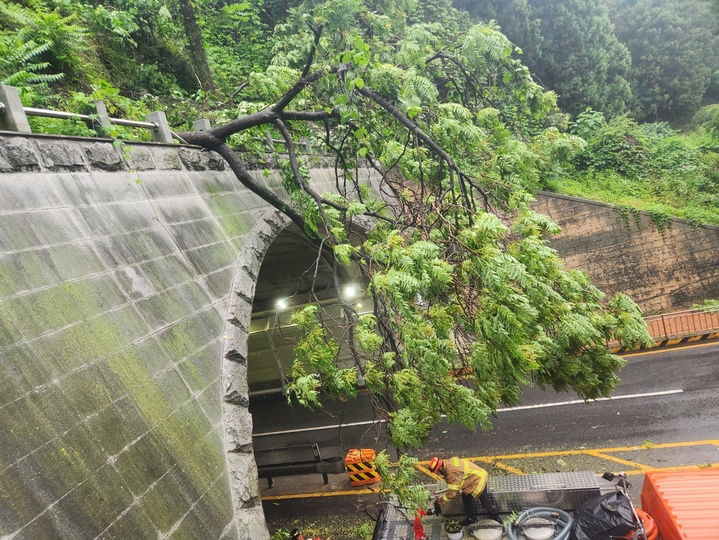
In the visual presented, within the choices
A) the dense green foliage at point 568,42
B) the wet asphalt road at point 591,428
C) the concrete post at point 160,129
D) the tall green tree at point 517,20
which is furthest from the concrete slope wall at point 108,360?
the dense green foliage at point 568,42

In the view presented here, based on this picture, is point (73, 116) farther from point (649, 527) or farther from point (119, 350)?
point (649, 527)

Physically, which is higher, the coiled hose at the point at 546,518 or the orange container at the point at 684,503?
the orange container at the point at 684,503

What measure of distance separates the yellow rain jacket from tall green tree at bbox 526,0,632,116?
24342 mm

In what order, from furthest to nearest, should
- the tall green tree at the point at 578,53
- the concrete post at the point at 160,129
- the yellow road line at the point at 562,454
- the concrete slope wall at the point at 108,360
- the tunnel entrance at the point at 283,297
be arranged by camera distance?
the tall green tree at the point at 578,53, the tunnel entrance at the point at 283,297, the yellow road line at the point at 562,454, the concrete post at the point at 160,129, the concrete slope wall at the point at 108,360

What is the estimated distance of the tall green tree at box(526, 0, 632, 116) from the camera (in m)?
24.9

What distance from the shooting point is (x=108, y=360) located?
3594mm

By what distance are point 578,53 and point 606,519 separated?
27236 millimetres

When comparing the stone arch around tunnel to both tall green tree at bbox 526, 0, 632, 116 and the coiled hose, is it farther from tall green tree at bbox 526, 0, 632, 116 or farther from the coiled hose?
tall green tree at bbox 526, 0, 632, 116

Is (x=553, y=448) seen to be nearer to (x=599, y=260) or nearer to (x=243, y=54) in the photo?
(x=599, y=260)

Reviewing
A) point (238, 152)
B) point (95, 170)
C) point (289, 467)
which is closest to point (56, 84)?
point (238, 152)

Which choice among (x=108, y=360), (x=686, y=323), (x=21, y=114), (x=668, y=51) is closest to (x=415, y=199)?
(x=108, y=360)

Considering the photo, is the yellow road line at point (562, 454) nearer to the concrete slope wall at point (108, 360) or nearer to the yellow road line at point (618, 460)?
the yellow road line at point (618, 460)

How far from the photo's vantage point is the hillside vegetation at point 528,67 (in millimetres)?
8977

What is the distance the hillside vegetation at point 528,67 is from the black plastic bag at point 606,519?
13.5 feet
